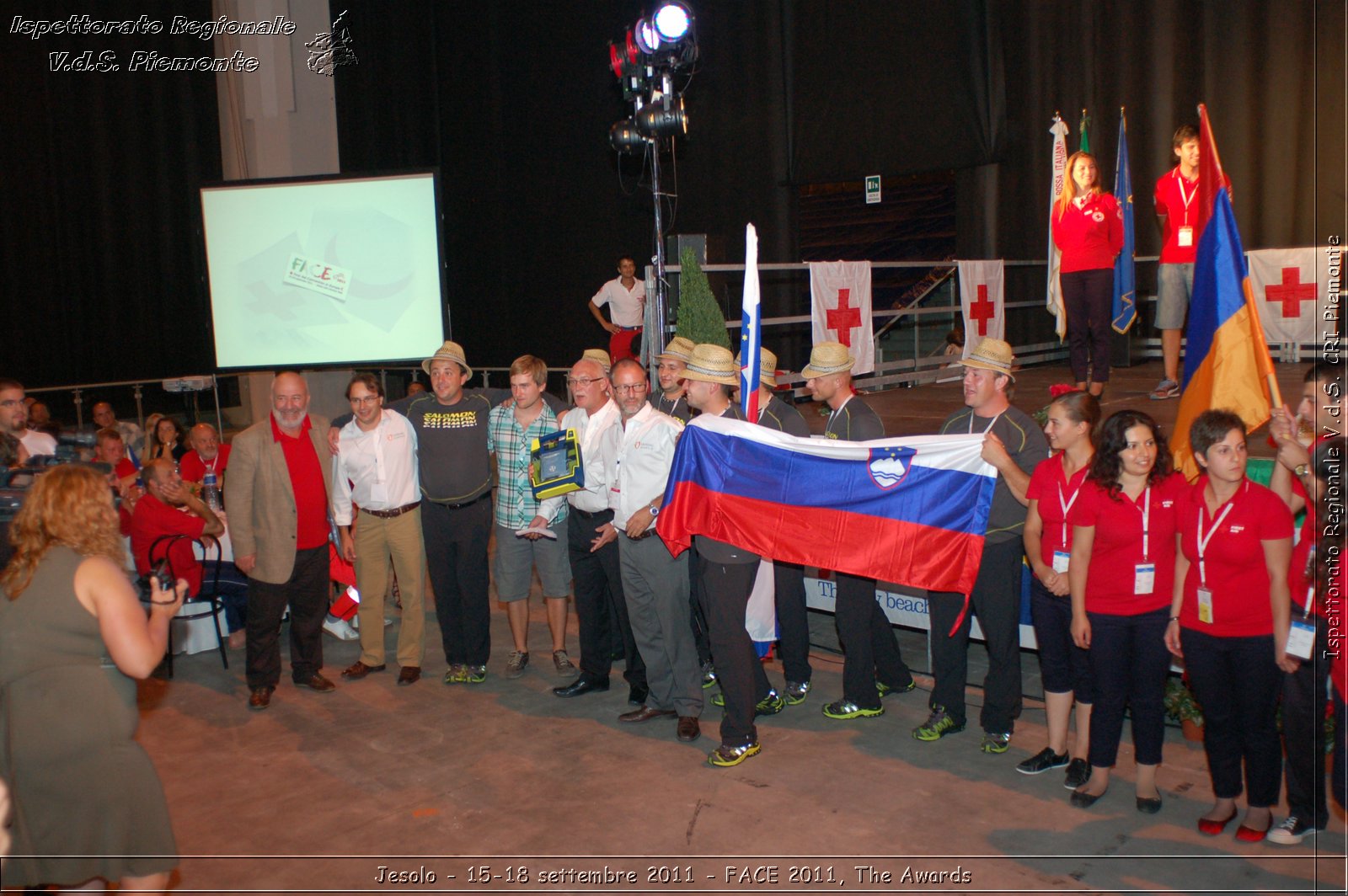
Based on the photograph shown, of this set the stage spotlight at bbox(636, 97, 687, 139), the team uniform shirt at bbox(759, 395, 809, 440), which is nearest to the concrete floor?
the team uniform shirt at bbox(759, 395, 809, 440)

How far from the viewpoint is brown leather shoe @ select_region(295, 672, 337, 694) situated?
602 centimetres

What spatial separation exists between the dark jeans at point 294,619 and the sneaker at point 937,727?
3423 millimetres

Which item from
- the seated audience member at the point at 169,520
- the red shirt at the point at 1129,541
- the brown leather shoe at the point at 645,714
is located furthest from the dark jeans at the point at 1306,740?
the seated audience member at the point at 169,520

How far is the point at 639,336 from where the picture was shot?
11.0m

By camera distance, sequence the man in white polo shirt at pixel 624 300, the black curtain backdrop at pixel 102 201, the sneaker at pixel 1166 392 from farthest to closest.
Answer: the black curtain backdrop at pixel 102 201, the man in white polo shirt at pixel 624 300, the sneaker at pixel 1166 392

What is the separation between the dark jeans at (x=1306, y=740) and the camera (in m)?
3.74

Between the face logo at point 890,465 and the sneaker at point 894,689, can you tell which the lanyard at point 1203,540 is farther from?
the sneaker at point 894,689

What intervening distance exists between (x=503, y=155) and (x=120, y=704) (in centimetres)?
1306

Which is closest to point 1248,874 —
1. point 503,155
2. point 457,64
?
point 503,155

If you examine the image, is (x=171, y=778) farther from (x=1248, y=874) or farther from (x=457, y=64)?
(x=457, y=64)

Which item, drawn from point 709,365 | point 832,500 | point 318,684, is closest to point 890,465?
point 832,500

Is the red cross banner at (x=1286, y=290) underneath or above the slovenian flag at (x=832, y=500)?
above

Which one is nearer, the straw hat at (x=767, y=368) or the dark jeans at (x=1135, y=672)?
the dark jeans at (x=1135, y=672)

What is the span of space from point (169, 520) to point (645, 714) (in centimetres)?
330
